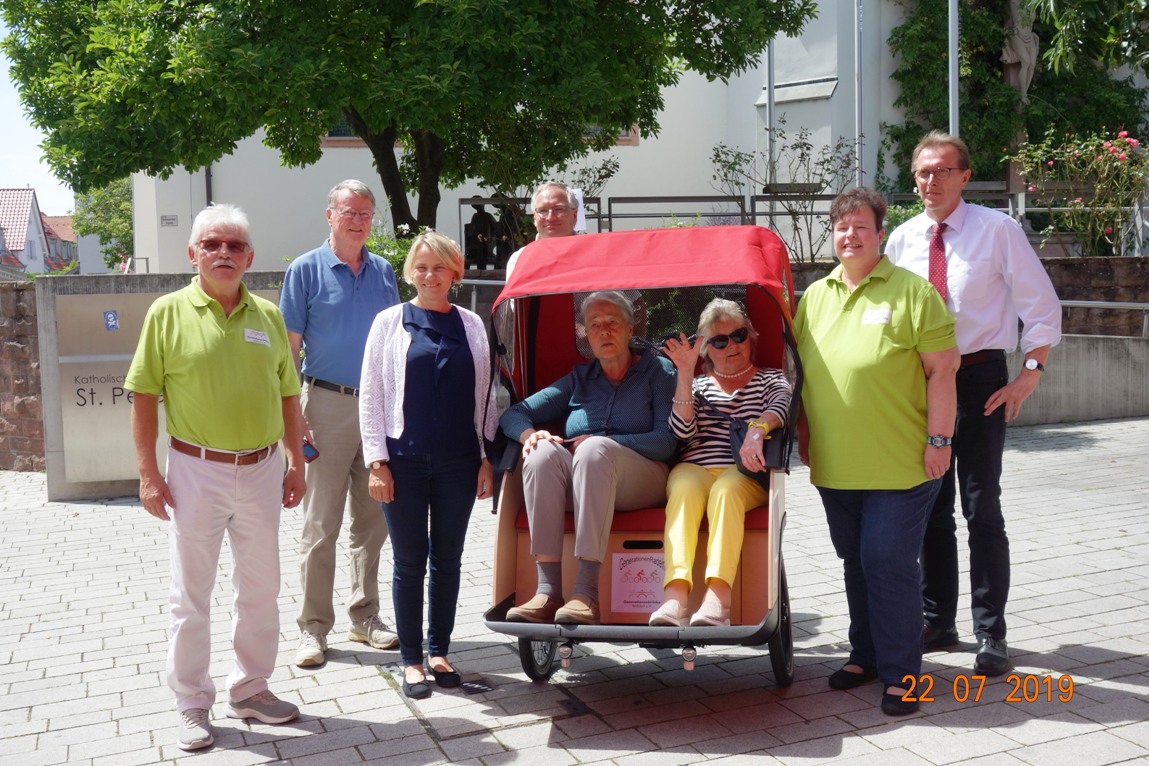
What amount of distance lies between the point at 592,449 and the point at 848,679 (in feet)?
5.06

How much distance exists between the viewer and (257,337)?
5027mm

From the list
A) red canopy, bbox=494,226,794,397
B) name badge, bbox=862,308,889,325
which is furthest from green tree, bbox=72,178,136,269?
name badge, bbox=862,308,889,325

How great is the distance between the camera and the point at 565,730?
4953 millimetres

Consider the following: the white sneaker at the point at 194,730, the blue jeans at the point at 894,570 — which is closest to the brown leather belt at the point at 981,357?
the blue jeans at the point at 894,570

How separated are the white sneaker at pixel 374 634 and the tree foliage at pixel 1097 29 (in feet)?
29.2

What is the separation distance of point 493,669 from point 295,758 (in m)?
1.31

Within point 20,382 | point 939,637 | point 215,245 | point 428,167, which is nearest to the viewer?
point 215,245

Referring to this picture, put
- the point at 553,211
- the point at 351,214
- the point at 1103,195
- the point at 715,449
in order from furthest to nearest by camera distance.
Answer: the point at 1103,195, the point at 553,211, the point at 351,214, the point at 715,449

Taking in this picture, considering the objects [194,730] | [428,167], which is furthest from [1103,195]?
[194,730]

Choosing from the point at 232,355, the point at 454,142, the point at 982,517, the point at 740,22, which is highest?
the point at 740,22

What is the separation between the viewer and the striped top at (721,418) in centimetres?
541

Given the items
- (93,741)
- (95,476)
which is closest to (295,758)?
(93,741)

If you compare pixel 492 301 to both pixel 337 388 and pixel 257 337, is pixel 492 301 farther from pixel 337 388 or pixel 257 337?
pixel 257 337

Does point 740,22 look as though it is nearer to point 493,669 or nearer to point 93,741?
point 493,669
